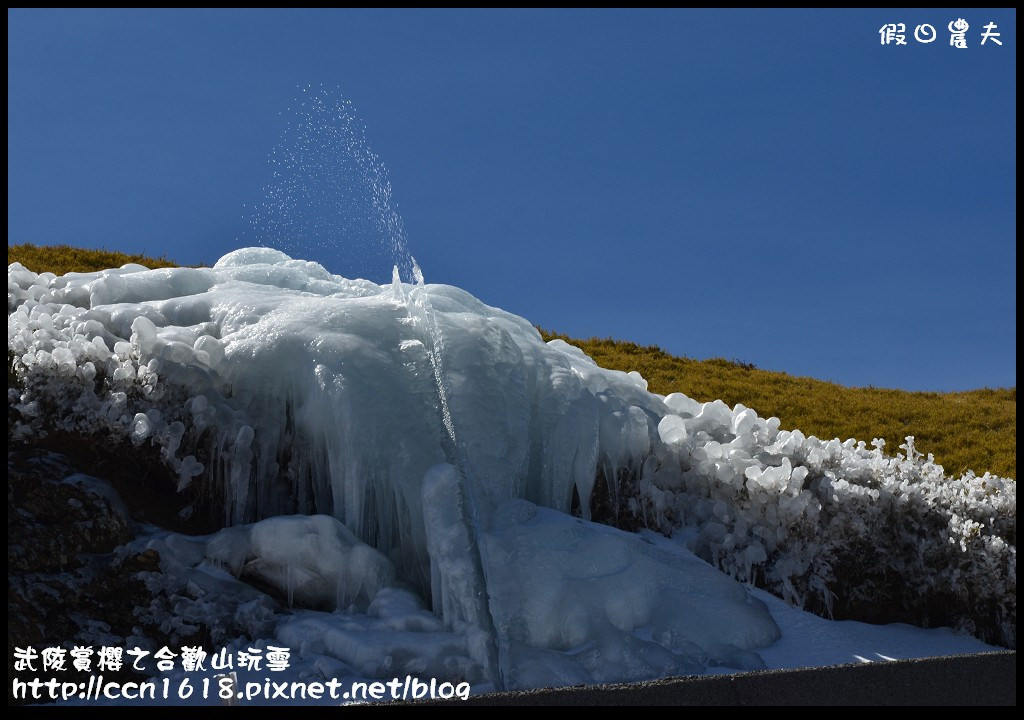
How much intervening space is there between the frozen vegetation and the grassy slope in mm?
4508

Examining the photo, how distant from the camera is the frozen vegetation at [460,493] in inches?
221

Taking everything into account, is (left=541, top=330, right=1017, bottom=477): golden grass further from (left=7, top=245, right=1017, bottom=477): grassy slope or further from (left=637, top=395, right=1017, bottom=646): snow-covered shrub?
(left=637, top=395, right=1017, bottom=646): snow-covered shrub

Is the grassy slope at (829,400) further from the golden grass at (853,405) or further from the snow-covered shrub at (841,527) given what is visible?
the snow-covered shrub at (841,527)

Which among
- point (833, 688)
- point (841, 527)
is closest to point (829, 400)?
point (841, 527)

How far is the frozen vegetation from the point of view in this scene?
5.62 m

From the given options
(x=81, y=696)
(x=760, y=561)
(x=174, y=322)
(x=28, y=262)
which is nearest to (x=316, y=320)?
(x=174, y=322)

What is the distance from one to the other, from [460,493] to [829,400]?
9.10m

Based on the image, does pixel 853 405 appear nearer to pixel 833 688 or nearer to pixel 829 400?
pixel 829 400

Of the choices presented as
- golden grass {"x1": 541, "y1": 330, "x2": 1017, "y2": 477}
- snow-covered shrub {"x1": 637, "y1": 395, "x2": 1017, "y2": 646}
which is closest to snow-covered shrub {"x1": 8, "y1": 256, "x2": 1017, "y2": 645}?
snow-covered shrub {"x1": 637, "y1": 395, "x2": 1017, "y2": 646}

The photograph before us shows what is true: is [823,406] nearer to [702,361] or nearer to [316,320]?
[702,361]

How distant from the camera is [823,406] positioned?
13398 mm

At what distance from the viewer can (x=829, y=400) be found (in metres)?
13.8

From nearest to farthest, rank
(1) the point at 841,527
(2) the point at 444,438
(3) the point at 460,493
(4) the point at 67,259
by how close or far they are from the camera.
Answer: (3) the point at 460,493
(2) the point at 444,438
(1) the point at 841,527
(4) the point at 67,259

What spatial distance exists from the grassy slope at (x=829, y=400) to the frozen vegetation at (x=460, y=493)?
451cm
